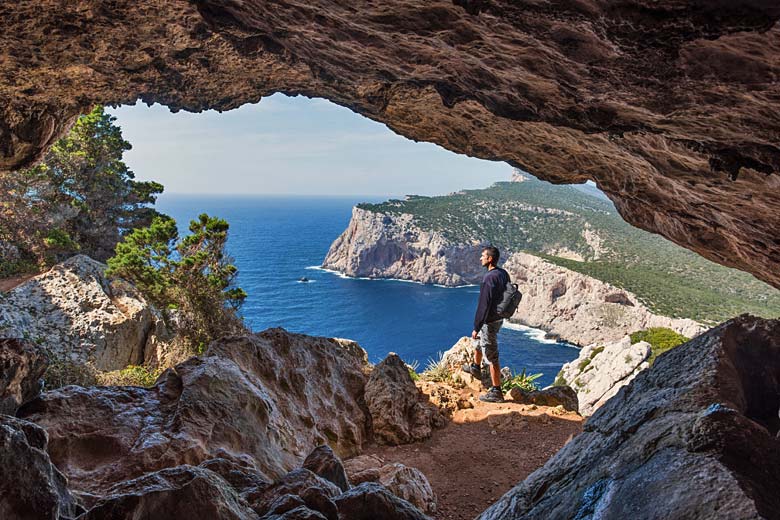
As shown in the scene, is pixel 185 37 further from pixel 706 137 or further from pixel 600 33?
pixel 706 137

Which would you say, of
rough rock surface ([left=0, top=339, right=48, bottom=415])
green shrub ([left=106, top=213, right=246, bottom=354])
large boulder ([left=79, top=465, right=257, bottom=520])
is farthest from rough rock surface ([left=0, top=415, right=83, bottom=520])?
green shrub ([left=106, top=213, right=246, bottom=354])

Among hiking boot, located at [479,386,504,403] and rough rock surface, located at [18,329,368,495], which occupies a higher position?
rough rock surface, located at [18,329,368,495]

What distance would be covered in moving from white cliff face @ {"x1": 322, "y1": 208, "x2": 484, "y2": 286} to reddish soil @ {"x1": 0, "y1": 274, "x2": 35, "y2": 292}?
224ft

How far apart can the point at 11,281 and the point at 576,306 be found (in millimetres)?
55833

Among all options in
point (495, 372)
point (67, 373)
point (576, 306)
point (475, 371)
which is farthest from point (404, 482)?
point (576, 306)

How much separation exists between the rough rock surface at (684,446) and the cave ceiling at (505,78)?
1.83 m

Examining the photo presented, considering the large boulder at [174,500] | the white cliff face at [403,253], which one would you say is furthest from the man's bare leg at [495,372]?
the white cliff face at [403,253]

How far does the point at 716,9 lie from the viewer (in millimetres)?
2234

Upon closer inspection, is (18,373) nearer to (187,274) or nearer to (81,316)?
(81,316)

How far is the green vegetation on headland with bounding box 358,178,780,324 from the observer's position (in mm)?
44250

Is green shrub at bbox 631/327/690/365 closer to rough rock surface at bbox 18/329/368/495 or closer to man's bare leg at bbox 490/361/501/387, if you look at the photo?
man's bare leg at bbox 490/361/501/387

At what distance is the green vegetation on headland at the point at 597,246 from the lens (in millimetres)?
44250

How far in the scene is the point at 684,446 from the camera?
80.5 inches

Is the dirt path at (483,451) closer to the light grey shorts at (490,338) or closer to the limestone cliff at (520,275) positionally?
the light grey shorts at (490,338)
